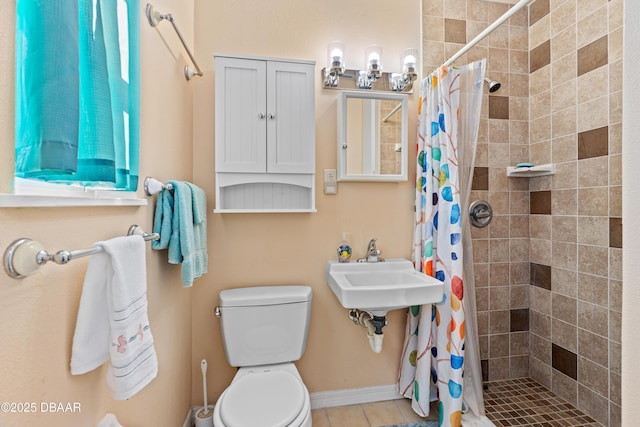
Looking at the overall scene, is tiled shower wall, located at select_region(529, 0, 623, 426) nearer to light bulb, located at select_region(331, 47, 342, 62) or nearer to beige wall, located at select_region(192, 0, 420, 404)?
beige wall, located at select_region(192, 0, 420, 404)

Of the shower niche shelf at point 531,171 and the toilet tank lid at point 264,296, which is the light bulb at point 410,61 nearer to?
the shower niche shelf at point 531,171

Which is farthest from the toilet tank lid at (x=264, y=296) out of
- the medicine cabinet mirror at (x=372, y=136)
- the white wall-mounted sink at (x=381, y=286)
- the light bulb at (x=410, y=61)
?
the light bulb at (x=410, y=61)

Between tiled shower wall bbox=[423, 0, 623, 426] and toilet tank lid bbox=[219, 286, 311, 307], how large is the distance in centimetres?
125

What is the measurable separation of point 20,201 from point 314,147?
1.28 meters

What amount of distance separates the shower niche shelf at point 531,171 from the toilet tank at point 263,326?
1.61m

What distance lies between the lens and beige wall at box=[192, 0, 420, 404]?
169 cm

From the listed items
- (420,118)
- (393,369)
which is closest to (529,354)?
(393,369)

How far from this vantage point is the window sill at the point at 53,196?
0.51m

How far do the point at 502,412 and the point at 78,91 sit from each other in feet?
7.92

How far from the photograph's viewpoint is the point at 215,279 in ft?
5.55

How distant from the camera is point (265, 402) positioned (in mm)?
1218

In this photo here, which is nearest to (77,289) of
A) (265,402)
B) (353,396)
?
(265,402)

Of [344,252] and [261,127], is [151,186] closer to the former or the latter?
[261,127]

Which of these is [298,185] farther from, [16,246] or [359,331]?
[16,246]
